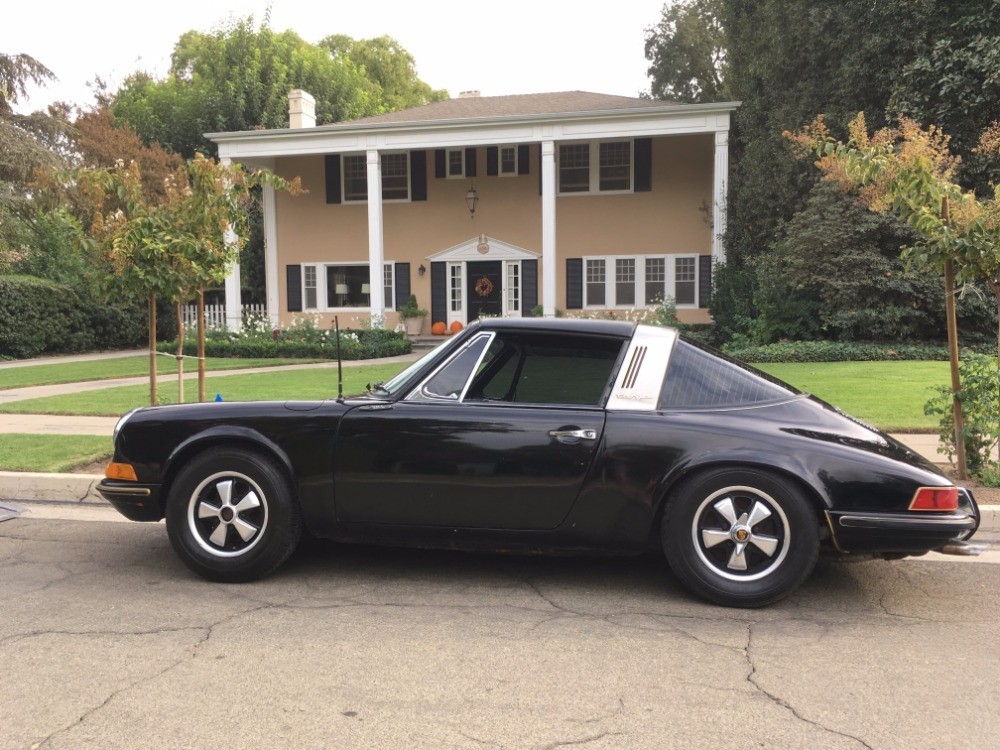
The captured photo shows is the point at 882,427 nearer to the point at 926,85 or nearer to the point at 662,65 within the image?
the point at 926,85

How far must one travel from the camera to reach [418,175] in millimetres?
24344

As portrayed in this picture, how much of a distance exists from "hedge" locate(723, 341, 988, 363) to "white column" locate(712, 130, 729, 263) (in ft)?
17.9

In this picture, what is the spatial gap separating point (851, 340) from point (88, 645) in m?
16.8

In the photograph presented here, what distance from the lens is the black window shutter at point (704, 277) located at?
22.4 m

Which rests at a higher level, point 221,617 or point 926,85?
point 926,85

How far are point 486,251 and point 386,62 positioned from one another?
29.1 metres

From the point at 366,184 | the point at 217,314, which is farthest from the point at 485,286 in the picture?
the point at 217,314

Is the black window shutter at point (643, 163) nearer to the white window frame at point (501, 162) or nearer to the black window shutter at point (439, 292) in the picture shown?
the white window frame at point (501, 162)

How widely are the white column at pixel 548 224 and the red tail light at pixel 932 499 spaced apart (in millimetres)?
17405

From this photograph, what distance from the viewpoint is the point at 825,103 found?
19.0 meters

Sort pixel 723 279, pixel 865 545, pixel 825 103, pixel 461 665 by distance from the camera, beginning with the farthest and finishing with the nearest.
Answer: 1. pixel 723 279
2. pixel 825 103
3. pixel 865 545
4. pixel 461 665

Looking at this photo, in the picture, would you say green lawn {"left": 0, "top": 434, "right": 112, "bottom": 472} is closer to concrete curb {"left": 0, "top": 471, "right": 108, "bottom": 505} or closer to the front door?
concrete curb {"left": 0, "top": 471, "right": 108, "bottom": 505}

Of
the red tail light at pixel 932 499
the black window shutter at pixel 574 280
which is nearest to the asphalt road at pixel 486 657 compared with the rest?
the red tail light at pixel 932 499

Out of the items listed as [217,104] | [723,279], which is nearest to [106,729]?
[723,279]
